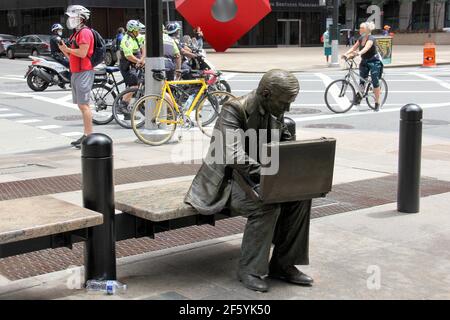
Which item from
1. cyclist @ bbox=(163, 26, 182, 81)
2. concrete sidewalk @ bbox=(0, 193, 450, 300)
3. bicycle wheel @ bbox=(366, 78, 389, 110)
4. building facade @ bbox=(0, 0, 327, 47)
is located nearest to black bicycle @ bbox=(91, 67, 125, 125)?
cyclist @ bbox=(163, 26, 182, 81)

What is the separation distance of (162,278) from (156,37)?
5.79 m

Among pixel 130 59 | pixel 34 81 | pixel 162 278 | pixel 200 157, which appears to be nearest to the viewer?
pixel 162 278

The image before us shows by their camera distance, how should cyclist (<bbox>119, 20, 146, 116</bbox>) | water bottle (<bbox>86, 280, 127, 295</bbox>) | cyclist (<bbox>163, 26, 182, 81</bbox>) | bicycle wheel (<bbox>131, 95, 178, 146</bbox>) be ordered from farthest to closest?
1. cyclist (<bbox>163, 26, 182, 81</bbox>)
2. cyclist (<bbox>119, 20, 146, 116</bbox>)
3. bicycle wheel (<bbox>131, 95, 178, 146</bbox>)
4. water bottle (<bbox>86, 280, 127, 295</bbox>)

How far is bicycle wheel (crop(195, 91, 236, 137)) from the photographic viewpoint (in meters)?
11.0

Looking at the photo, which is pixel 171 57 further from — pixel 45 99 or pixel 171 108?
pixel 45 99

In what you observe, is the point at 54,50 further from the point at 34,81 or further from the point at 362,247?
the point at 362,247

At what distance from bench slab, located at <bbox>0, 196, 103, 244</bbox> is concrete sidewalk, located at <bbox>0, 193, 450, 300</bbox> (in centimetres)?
56

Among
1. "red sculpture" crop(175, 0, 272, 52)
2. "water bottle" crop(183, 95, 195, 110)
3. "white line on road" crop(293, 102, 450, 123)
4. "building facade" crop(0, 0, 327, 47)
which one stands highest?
"building facade" crop(0, 0, 327, 47)

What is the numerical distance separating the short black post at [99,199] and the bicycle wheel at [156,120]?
5.97 metres

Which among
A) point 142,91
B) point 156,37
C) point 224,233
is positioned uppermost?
point 156,37

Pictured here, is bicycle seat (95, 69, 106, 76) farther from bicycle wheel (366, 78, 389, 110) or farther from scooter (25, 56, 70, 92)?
bicycle wheel (366, 78, 389, 110)

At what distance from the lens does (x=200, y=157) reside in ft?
30.3

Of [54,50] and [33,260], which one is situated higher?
[54,50]
